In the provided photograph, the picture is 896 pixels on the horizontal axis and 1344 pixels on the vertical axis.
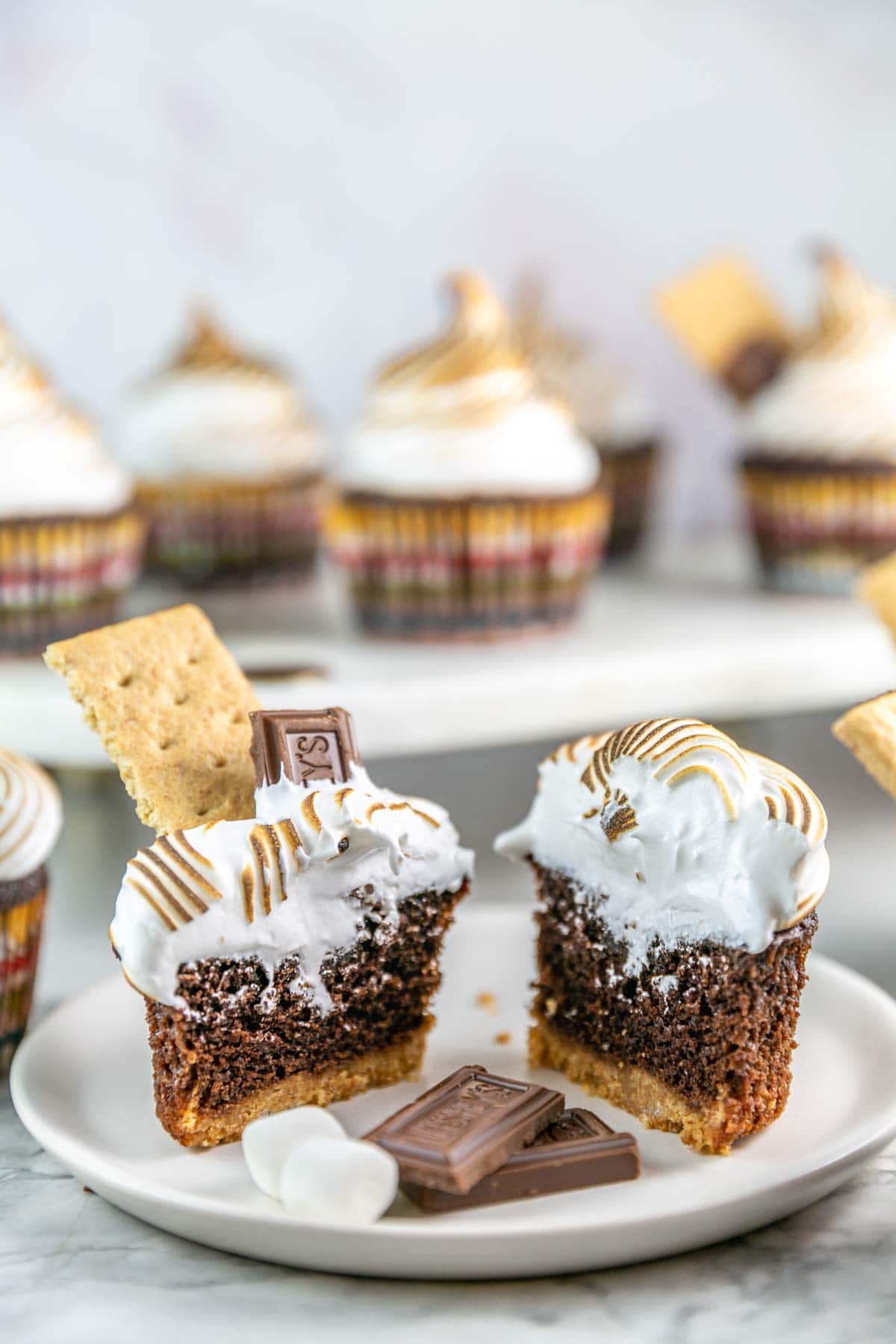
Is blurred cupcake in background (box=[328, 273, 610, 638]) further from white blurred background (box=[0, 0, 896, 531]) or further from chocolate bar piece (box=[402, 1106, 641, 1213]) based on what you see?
chocolate bar piece (box=[402, 1106, 641, 1213])


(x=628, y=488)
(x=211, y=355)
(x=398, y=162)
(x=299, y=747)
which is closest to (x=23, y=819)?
(x=299, y=747)

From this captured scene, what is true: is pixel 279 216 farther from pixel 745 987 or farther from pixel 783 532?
pixel 745 987

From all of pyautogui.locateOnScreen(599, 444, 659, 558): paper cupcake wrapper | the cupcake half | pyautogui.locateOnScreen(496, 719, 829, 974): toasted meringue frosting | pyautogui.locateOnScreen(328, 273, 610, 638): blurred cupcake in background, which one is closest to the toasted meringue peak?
pyautogui.locateOnScreen(328, 273, 610, 638): blurred cupcake in background

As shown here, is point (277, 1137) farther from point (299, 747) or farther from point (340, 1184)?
point (299, 747)

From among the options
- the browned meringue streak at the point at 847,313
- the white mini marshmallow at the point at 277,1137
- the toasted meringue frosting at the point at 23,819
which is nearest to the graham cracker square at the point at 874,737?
the white mini marshmallow at the point at 277,1137

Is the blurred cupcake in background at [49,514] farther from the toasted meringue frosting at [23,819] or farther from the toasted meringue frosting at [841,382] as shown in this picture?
the toasted meringue frosting at [841,382]

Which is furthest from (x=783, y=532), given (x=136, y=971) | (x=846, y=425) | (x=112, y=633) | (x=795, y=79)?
(x=136, y=971)
